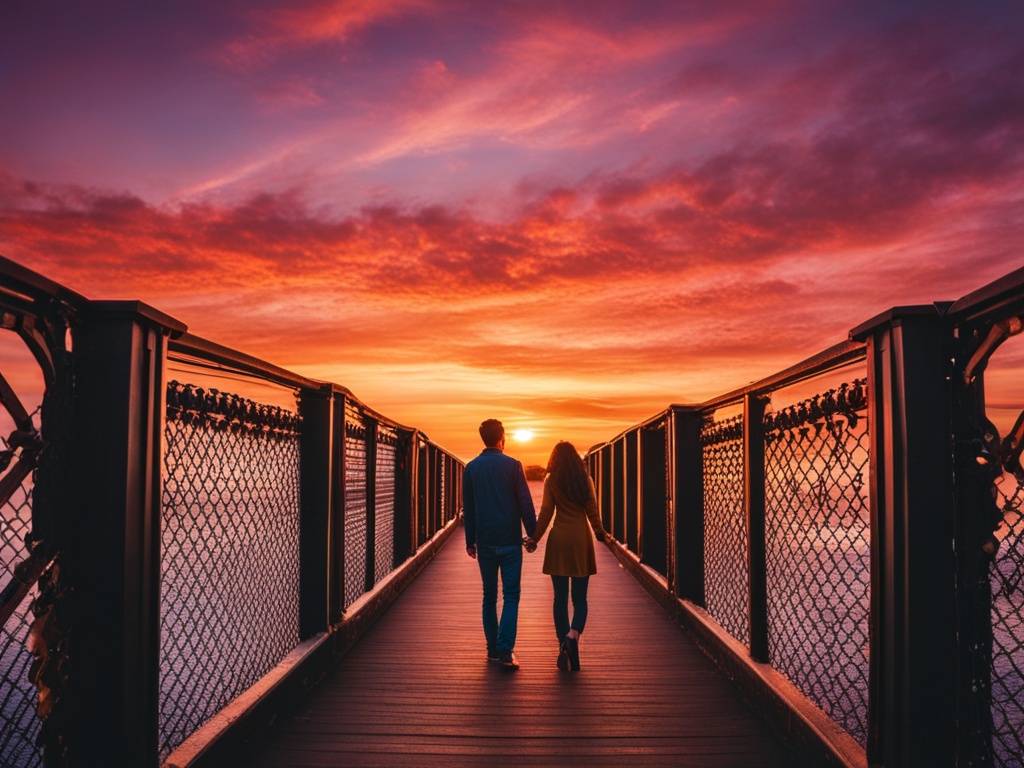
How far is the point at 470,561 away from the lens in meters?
10.9

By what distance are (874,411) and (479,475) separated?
3122 millimetres

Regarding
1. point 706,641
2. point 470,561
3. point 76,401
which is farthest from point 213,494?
point 470,561

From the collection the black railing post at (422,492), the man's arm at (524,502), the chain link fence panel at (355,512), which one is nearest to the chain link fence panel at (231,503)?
the chain link fence panel at (355,512)

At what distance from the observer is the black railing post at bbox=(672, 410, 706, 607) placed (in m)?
5.95

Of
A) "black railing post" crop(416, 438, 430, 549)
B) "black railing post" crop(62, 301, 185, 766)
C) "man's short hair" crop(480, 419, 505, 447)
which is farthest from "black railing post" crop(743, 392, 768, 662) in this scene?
"black railing post" crop(416, 438, 430, 549)

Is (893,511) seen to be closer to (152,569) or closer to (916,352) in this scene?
(916,352)

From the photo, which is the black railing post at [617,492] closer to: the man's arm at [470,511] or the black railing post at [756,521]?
the man's arm at [470,511]

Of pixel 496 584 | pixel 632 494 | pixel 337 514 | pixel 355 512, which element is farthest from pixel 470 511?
pixel 632 494

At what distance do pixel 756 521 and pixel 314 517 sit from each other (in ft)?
8.08

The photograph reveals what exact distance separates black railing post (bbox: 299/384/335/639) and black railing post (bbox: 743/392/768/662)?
93.2 inches

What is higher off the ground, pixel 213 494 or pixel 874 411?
pixel 874 411

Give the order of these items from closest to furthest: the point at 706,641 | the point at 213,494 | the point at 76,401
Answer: the point at 76,401 < the point at 213,494 < the point at 706,641

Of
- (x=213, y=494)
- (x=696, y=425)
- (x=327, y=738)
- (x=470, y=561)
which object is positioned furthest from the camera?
(x=470, y=561)

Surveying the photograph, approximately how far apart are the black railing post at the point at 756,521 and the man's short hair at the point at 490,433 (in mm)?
1878
